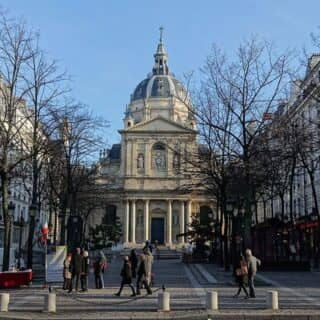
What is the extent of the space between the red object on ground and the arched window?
83.8 meters

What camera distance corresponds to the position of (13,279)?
85.2 feet

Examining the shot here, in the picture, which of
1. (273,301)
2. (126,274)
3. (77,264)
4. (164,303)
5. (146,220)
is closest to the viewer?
(164,303)

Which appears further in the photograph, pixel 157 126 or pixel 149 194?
pixel 149 194

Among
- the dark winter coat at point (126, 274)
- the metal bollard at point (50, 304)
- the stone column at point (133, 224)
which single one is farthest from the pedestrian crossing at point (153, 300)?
the stone column at point (133, 224)

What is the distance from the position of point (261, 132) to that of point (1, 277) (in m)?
15.2

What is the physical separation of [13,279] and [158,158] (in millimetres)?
85110

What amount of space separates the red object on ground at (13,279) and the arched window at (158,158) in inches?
3300

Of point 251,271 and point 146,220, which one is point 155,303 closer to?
point 251,271

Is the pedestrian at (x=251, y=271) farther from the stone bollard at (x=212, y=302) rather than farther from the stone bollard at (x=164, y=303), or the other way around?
the stone bollard at (x=164, y=303)

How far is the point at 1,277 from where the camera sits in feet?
84.2

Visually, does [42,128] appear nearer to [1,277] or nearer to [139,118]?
[1,277]

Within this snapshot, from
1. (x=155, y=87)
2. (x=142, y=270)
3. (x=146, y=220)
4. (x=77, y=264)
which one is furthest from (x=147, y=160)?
(x=142, y=270)

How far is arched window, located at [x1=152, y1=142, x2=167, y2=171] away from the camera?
11019 centimetres

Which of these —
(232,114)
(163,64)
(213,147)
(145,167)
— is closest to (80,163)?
(213,147)
